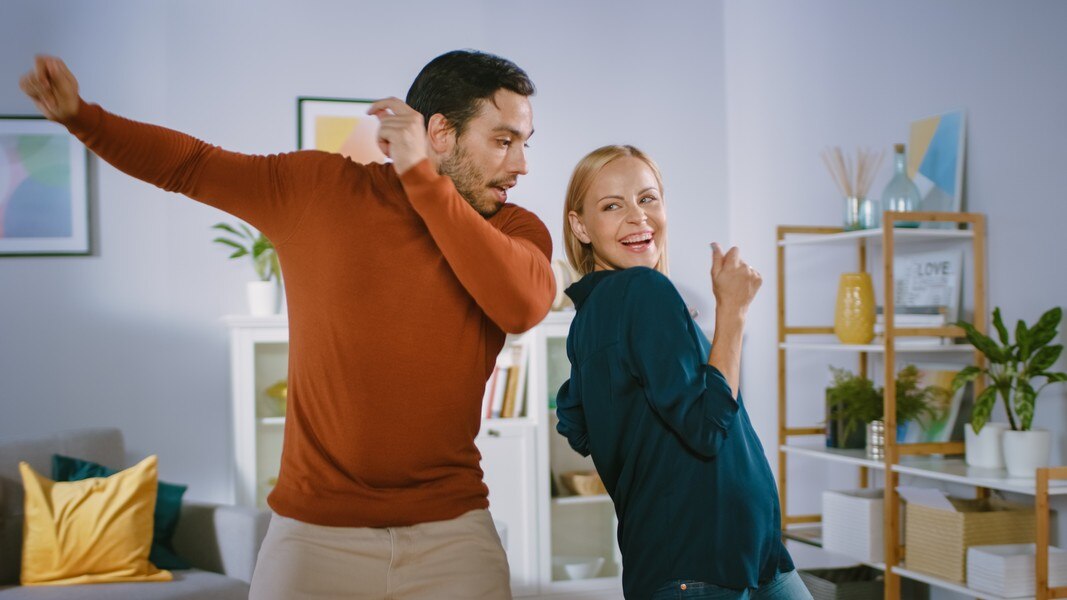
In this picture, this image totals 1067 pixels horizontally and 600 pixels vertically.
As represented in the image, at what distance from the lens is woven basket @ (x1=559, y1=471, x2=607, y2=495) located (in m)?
4.09

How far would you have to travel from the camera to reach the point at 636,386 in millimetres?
1393

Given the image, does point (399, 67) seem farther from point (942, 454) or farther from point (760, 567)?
point (760, 567)

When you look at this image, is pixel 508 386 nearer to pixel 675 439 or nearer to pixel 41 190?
pixel 41 190

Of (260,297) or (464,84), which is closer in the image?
(464,84)

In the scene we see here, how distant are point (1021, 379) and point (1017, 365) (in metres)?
0.17

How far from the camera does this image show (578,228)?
164cm

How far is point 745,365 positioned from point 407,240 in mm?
3407

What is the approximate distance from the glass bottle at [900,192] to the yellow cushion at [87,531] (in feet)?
8.18

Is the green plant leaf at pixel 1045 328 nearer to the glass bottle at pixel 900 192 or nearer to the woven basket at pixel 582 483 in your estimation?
the glass bottle at pixel 900 192

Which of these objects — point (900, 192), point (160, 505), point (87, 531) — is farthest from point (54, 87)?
point (900, 192)

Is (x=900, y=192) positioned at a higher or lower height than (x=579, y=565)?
higher

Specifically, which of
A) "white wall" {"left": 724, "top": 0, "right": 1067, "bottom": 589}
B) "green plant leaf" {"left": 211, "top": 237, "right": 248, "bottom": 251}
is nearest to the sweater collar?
"white wall" {"left": 724, "top": 0, "right": 1067, "bottom": 589}

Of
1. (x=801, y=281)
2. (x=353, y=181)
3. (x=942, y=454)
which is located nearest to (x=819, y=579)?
(x=942, y=454)

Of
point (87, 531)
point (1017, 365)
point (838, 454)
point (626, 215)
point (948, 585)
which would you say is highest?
point (626, 215)
